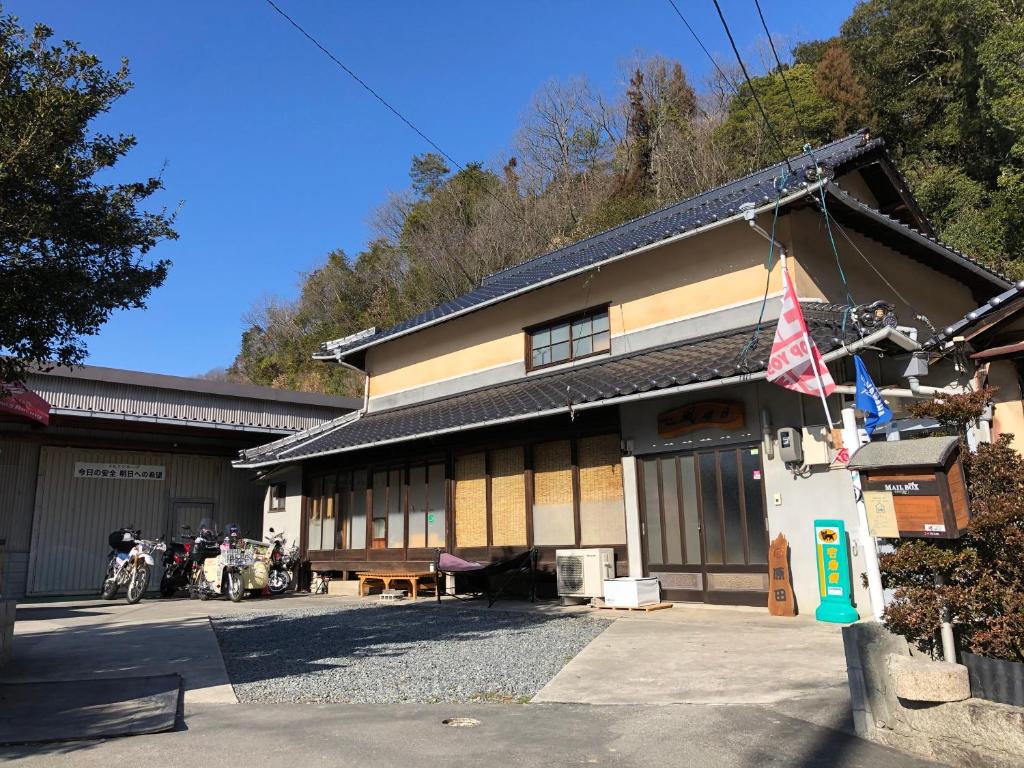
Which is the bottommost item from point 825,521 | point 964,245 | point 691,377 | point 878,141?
point 825,521

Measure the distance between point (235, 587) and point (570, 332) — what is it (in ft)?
24.2

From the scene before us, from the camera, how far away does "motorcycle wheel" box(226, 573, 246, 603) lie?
12.4 metres

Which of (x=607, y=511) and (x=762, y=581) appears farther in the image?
(x=607, y=511)

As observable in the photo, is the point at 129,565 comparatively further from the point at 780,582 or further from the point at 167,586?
the point at 780,582

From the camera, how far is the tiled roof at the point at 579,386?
812 centimetres

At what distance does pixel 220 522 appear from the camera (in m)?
17.6

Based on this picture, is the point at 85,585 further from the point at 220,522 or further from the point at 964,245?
the point at 964,245

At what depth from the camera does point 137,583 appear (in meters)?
12.4

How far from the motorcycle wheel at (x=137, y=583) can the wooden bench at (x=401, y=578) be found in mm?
3700

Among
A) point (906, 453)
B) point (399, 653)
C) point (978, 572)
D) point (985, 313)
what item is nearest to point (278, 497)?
point (399, 653)

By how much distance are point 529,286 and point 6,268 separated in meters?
7.74

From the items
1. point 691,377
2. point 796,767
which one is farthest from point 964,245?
point 796,767

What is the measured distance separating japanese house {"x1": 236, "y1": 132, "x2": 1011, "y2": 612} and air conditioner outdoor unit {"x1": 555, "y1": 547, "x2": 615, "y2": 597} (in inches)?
9.9

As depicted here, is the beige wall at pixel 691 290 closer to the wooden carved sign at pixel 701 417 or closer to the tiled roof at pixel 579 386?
the tiled roof at pixel 579 386
